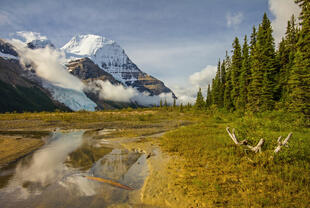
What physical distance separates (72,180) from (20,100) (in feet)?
636

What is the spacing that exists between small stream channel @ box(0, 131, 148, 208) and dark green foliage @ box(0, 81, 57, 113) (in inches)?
6257

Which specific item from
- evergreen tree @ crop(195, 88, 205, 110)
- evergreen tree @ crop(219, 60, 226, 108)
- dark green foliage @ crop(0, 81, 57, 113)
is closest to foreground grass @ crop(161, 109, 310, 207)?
evergreen tree @ crop(219, 60, 226, 108)

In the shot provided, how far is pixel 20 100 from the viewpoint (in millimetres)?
157625

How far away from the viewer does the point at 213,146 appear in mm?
12055

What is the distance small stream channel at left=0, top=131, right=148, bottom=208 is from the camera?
599 cm

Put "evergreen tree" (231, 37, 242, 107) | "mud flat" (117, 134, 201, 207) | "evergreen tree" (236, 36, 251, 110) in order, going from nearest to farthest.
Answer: "mud flat" (117, 134, 201, 207) < "evergreen tree" (236, 36, 251, 110) < "evergreen tree" (231, 37, 242, 107)

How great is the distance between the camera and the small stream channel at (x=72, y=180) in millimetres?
5988

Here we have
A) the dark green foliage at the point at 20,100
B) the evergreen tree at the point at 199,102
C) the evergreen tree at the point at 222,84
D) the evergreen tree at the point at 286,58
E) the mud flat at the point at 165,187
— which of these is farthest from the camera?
the dark green foliage at the point at 20,100

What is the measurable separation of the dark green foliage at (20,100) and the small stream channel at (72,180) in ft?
521

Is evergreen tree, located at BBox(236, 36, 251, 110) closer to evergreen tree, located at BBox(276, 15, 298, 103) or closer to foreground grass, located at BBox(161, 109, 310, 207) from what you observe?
evergreen tree, located at BBox(276, 15, 298, 103)

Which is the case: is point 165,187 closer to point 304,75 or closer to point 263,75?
point 304,75

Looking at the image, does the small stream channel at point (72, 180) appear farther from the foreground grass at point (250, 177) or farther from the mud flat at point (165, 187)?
the foreground grass at point (250, 177)

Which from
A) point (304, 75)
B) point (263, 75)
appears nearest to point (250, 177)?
point (304, 75)

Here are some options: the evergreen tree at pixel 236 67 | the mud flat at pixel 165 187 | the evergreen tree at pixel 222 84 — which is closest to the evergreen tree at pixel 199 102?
the evergreen tree at pixel 222 84
